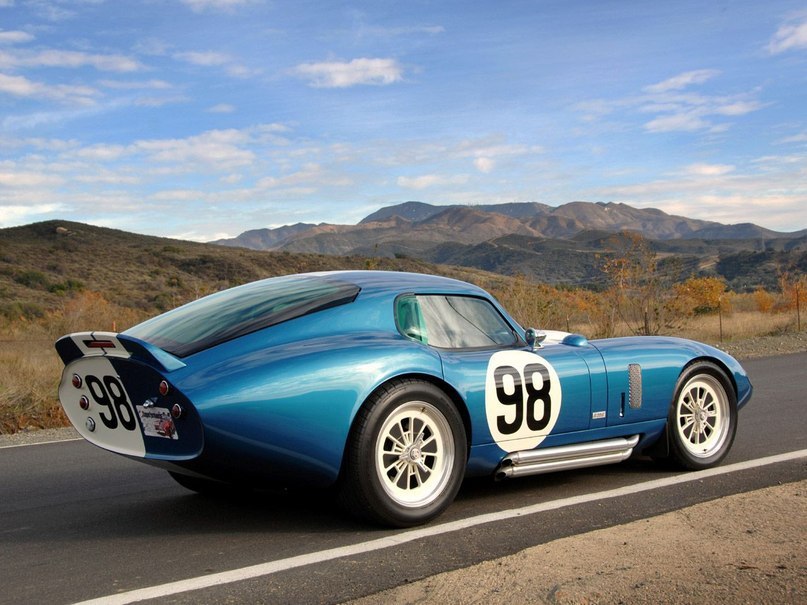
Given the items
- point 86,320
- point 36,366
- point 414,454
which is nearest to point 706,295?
point 86,320

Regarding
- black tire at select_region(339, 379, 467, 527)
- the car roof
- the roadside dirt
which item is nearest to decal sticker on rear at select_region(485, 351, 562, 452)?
black tire at select_region(339, 379, 467, 527)

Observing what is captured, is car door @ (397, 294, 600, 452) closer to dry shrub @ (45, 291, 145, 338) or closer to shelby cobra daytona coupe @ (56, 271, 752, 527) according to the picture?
shelby cobra daytona coupe @ (56, 271, 752, 527)

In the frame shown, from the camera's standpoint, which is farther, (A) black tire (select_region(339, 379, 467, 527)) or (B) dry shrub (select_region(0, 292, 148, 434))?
(B) dry shrub (select_region(0, 292, 148, 434))

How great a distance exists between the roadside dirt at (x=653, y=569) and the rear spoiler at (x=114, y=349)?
1.56 m

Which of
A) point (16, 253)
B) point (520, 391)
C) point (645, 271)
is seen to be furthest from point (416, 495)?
point (16, 253)

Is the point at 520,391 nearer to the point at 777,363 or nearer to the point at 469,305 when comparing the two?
the point at 469,305

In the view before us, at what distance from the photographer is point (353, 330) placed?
4801mm

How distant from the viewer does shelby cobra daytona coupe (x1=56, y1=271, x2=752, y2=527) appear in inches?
169

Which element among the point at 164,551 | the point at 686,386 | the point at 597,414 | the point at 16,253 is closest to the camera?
the point at 164,551

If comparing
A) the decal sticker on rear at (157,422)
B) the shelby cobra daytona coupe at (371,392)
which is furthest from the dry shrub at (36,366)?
the decal sticker on rear at (157,422)

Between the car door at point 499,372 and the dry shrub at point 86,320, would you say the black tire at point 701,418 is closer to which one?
the car door at point 499,372

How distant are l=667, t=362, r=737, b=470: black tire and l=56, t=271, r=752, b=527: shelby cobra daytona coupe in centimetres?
2

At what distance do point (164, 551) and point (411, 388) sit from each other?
1.51 meters

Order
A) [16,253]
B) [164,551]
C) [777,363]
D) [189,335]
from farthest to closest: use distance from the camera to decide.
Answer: [16,253] < [777,363] < [189,335] < [164,551]
